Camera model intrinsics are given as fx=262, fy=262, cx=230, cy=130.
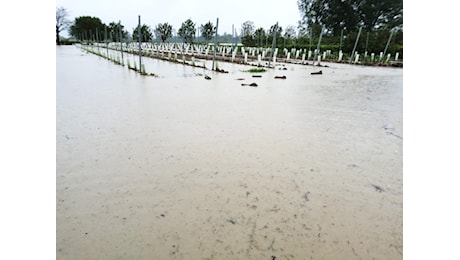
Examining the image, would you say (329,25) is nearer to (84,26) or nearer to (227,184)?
(227,184)

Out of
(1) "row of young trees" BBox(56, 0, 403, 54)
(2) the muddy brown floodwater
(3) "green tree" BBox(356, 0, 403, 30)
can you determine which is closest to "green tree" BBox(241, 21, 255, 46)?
(1) "row of young trees" BBox(56, 0, 403, 54)

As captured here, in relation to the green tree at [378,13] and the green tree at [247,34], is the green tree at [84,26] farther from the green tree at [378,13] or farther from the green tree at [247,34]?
the green tree at [378,13]

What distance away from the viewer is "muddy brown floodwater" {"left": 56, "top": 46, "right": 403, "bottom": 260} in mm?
1052

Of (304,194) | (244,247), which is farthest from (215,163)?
(244,247)

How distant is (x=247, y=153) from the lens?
1.90m

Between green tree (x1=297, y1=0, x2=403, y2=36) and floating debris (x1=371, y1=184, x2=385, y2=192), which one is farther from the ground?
green tree (x1=297, y1=0, x2=403, y2=36)

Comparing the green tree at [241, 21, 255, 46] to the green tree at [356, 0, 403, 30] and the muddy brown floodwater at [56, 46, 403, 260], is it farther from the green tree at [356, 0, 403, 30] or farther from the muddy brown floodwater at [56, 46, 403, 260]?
the muddy brown floodwater at [56, 46, 403, 260]

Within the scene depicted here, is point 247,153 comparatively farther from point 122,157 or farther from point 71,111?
point 71,111

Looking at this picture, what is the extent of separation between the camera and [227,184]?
148 cm

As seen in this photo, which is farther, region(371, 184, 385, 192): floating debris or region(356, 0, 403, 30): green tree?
region(356, 0, 403, 30): green tree

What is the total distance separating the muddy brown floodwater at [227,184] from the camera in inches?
41.4

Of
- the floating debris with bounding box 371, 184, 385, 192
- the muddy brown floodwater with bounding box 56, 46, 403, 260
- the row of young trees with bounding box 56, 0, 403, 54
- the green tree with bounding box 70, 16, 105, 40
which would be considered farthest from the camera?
the green tree with bounding box 70, 16, 105, 40

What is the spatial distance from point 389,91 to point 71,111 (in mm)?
4992

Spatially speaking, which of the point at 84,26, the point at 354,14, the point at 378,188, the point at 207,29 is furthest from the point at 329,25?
the point at 84,26
